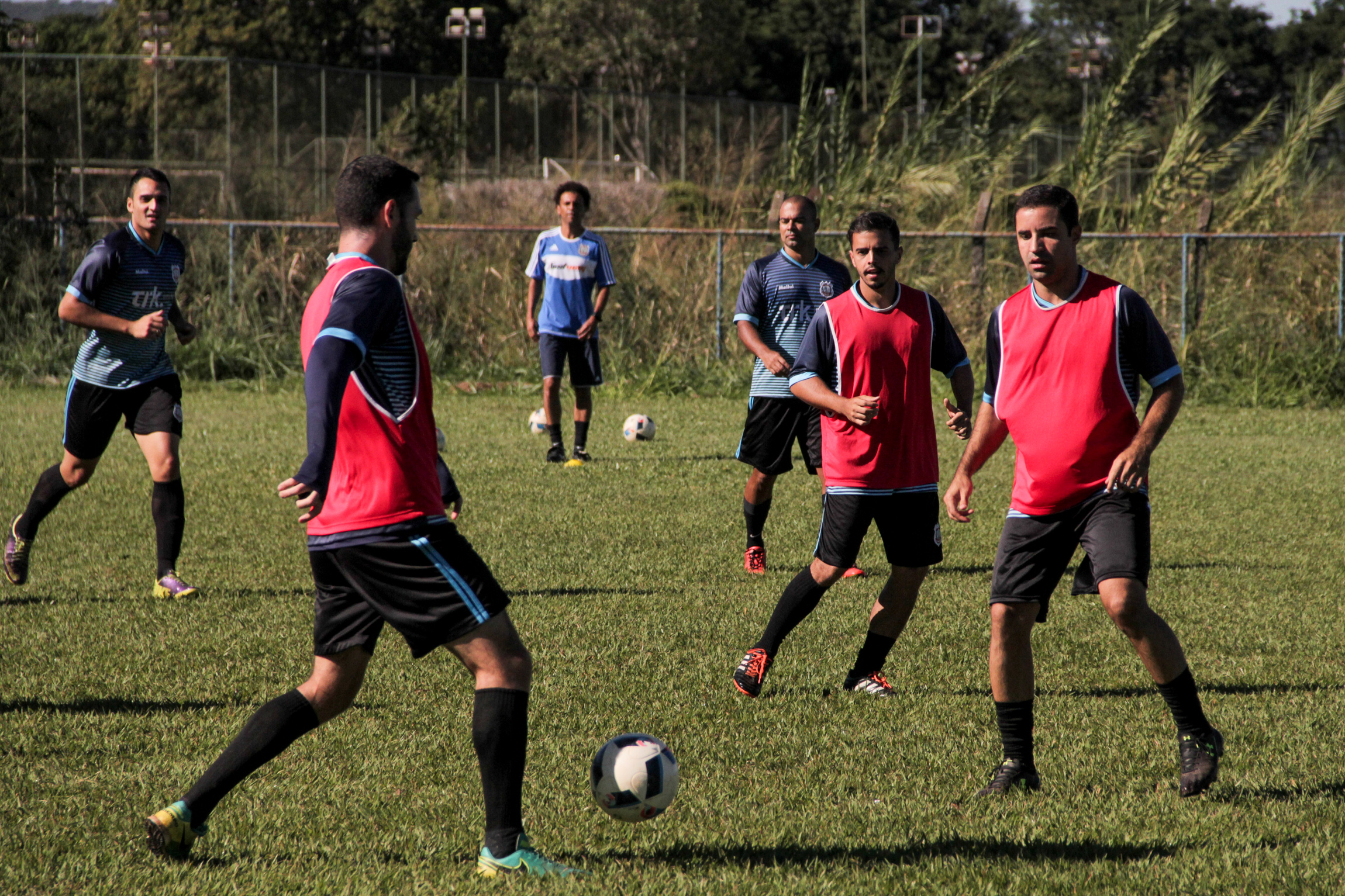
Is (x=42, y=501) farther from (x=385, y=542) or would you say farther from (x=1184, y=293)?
(x=1184, y=293)

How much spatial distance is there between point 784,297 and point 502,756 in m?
4.56

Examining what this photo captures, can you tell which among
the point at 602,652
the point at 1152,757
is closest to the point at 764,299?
the point at 602,652

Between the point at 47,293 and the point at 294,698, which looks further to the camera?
the point at 47,293

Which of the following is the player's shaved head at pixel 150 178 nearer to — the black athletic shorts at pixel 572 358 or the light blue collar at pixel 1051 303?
the light blue collar at pixel 1051 303

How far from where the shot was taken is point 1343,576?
7.29 m

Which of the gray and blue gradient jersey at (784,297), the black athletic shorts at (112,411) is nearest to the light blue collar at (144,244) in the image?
the black athletic shorts at (112,411)

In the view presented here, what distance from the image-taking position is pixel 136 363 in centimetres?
672

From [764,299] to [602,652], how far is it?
2.58 m

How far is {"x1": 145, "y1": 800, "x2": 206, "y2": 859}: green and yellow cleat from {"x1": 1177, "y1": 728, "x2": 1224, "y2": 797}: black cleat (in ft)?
9.54

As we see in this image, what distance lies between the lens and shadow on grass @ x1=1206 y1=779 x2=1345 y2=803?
4.01 metres

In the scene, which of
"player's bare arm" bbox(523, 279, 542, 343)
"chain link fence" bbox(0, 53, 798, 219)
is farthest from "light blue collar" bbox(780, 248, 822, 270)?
"chain link fence" bbox(0, 53, 798, 219)

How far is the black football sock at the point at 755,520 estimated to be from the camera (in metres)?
7.62

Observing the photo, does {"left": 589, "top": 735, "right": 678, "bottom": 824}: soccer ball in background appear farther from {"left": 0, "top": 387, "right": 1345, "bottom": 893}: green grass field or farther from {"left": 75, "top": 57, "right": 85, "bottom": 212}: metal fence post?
{"left": 75, "top": 57, "right": 85, "bottom": 212}: metal fence post

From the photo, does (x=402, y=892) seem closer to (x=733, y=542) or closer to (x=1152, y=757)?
(x=1152, y=757)
